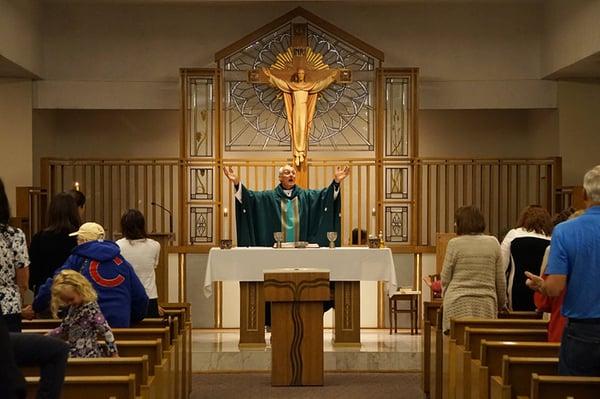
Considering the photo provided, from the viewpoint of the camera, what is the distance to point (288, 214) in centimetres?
1155

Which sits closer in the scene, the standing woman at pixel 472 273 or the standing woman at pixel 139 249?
the standing woman at pixel 472 273

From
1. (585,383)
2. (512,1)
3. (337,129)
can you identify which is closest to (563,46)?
(512,1)

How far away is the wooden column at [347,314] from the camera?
1009cm

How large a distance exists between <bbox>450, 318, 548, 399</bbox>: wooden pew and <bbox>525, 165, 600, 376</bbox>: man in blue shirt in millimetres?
1722

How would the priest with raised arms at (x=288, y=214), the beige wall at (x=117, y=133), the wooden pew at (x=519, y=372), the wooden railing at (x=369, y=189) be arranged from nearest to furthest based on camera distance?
the wooden pew at (x=519, y=372) → the priest with raised arms at (x=288, y=214) → the wooden railing at (x=369, y=189) → the beige wall at (x=117, y=133)

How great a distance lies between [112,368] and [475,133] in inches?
410

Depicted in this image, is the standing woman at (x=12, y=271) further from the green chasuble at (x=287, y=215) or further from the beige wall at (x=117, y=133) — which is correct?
the beige wall at (x=117, y=133)

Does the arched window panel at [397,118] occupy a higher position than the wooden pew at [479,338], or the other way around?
the arched window panel at [397,118]

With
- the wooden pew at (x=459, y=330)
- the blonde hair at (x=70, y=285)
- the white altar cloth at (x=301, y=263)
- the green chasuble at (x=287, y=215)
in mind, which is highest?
the green chasuble at (x=287, y=215)

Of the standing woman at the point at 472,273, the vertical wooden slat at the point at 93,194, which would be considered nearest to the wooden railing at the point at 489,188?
the vertical wooden slat at the point at 93,194

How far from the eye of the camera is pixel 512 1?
13.4 m

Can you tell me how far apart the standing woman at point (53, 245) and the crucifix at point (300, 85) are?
552 centimetres

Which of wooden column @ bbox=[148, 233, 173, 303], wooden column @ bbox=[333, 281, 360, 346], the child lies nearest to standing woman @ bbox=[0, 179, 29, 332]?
the child

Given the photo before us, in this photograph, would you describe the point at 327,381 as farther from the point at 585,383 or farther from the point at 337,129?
the point at 585,383
